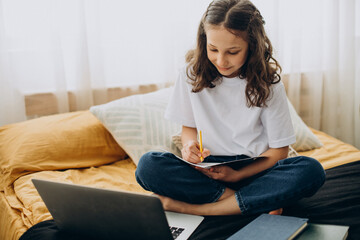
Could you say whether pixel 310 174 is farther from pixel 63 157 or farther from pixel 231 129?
pixel 63 157

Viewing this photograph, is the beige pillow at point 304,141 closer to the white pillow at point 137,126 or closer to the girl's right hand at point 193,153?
the white pillow at point 137,126

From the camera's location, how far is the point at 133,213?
858 millimetres

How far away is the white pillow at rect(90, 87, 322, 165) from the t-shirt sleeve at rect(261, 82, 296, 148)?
0.45 meters

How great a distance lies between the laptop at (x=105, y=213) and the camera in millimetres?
837

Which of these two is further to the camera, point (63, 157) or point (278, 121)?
point (63, 157)

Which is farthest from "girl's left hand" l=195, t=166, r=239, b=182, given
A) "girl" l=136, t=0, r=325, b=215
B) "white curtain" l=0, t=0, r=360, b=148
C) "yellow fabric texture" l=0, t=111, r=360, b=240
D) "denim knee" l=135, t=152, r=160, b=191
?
"white curtain" l=0, t=0, r=360, b=148

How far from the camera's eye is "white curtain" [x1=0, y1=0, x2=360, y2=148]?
175 centimetres

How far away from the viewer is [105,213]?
2.95 ft

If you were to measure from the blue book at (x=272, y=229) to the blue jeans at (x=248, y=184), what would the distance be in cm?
12

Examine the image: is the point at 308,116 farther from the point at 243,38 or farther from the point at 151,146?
the point at 243,38

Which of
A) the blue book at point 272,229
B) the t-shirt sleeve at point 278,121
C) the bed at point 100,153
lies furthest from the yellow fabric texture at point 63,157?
the blue book at point 272,229

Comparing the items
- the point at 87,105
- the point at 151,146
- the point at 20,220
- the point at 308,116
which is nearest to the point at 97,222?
the point at 20,220

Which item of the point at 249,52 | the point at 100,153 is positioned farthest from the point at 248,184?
the point at 100,153

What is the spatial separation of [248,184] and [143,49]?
1.02 m
